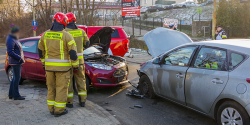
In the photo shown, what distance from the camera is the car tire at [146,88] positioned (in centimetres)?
551

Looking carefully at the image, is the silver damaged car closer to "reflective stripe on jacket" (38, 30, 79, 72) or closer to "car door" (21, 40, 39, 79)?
"reflective stripe on jacket" (38, 30, 79, 72)

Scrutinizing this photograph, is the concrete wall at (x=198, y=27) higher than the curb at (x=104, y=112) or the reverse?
higher

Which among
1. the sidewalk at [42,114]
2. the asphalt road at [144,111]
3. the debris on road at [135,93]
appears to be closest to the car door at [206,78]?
the asphalt road at [144,111]

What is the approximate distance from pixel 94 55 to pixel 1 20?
1100 inches

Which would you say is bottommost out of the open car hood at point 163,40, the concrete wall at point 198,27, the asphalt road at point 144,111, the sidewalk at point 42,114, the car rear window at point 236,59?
the asphalt road at point 144,111

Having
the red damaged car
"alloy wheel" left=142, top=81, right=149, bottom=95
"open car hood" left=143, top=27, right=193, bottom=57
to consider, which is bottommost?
"alloy wheel" left=142, top=81, right=149, bottom=95

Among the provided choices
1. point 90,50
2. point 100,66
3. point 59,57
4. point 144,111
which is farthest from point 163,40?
point 59,57

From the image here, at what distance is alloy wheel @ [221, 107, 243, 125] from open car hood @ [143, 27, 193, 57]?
3.29 metres

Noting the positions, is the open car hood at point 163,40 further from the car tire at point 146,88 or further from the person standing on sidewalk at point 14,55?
the person standing on sidewalk at point 14,55

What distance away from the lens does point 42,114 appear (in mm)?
4328

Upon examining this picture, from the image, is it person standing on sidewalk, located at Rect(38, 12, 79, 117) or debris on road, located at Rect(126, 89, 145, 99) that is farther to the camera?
debris on road, located at Rect(126, 89, 145, 99)

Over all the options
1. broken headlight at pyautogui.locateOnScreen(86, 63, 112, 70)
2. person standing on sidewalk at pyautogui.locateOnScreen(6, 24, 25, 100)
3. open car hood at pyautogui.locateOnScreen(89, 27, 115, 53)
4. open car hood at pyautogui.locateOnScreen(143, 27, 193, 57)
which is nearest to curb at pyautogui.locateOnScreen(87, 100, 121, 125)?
→ broken headlight at pyautogui.locateOnScreen(86, 63, 112, 70)

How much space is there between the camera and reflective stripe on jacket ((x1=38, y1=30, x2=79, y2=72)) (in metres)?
4.09

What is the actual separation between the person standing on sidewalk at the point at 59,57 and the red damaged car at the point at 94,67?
1727 mm
